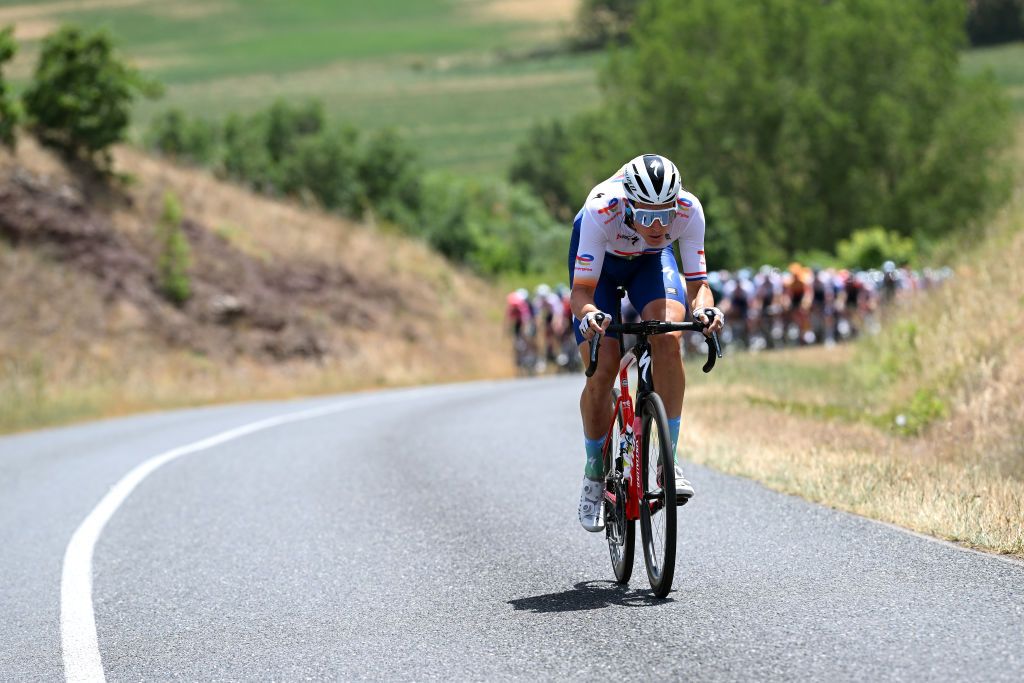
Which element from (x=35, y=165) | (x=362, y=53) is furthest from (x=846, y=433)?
(x=362, y=53)

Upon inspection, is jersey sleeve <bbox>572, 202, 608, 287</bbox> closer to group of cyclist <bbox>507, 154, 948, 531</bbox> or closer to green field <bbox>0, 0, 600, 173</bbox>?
group of cyclist <bbox>507, 154, 948, 531</bbox>

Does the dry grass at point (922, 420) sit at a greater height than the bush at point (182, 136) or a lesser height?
lesser

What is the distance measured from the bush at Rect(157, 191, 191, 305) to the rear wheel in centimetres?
2962

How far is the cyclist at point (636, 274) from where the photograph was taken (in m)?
6.43

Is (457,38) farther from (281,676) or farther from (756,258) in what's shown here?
(281,676)

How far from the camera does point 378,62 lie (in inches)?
5571

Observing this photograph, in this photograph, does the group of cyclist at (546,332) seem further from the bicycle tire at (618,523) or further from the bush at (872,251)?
the bicycle tire at (618,523)

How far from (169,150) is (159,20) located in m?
93.7

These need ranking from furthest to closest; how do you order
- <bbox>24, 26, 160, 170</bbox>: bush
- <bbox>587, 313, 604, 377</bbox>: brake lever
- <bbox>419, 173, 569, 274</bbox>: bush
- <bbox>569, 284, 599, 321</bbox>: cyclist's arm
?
1. <bbox>419, 173, 569, 274</bbox>: bush
2. <bbox>24, 26, 160, 170</bbox>: bush
3. <bbox>569, 284, 599, 321</bbox>: cyclist's arm
4. <bbox>587, 313, 604, 377</bbox>: brake lever

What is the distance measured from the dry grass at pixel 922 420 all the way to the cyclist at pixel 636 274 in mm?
1834

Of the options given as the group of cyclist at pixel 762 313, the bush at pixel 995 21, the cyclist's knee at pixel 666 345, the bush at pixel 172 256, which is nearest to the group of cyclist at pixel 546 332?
the group of cyclist at pixel 762 313

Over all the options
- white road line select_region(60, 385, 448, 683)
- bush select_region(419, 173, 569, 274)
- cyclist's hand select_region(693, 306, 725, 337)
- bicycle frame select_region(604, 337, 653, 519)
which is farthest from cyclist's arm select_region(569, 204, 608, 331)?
bush select_region(419, 173, 569, 274)

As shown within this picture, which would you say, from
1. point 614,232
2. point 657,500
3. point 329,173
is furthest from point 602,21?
point 657,500

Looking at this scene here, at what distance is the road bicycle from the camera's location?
6238 millimetres
